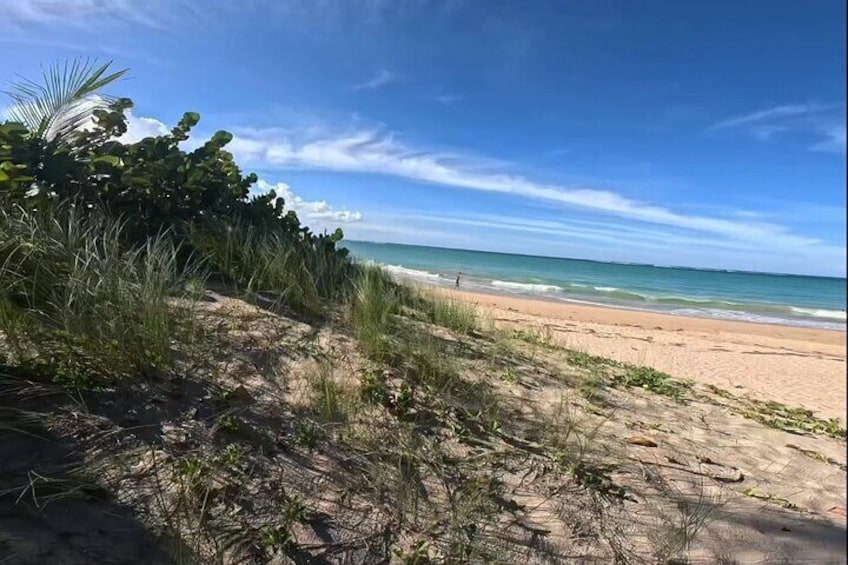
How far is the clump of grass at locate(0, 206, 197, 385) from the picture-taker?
307 cm

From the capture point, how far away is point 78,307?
3.44 meters

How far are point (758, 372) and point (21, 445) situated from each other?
10.7 meters

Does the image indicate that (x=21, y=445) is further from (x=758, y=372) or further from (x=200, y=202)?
(x=758, y=372)

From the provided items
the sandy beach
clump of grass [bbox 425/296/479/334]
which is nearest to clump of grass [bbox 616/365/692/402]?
the sandy beach

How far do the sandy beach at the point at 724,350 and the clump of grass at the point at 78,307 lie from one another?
4636 millimetres

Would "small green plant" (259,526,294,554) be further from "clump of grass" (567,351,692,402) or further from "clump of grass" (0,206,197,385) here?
"clump of grass" (567,351,692,402)

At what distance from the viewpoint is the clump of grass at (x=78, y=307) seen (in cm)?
307

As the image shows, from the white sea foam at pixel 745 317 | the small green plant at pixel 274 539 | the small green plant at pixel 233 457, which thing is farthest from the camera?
the white sea foam at pixel 745 317

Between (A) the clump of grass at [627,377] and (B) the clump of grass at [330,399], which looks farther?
Result: (A) the clump of grass at [627,377]

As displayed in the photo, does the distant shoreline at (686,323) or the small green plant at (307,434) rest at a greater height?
the small green plant at (307,434)

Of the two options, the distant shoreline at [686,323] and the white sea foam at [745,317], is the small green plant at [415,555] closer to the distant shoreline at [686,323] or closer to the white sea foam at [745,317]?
the distant shoreline at [686,323]

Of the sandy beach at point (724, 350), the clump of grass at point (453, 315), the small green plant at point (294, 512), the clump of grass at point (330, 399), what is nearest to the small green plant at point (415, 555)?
the small green plant at point (294, 512)

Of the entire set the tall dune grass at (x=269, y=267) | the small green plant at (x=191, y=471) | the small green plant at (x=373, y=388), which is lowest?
the small green plant at (x=191, y=471)

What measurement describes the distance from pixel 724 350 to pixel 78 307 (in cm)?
1276
